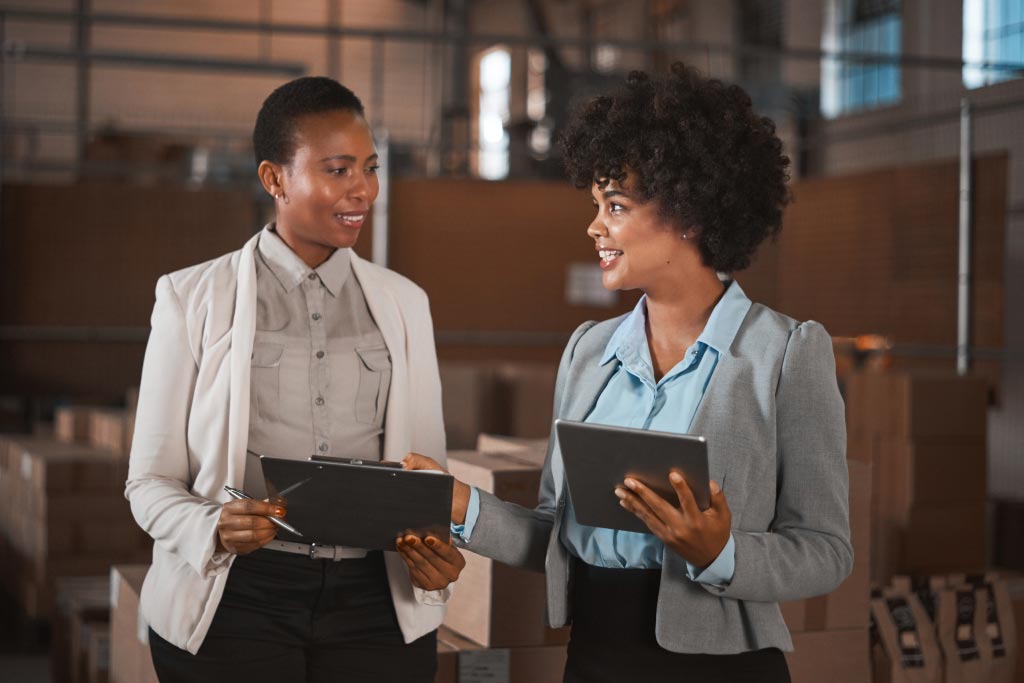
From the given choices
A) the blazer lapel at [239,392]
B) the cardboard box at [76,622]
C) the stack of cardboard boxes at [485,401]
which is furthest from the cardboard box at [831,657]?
the stack of cardboard boxes at [485,401]

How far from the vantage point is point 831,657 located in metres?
2.56

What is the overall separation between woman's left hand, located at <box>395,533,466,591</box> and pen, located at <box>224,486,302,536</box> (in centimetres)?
14

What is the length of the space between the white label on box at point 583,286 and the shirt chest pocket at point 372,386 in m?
5.07

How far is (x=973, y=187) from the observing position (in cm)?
576

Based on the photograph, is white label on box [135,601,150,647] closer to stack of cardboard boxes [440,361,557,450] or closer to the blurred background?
the blurred background

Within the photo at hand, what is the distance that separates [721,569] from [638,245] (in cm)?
44

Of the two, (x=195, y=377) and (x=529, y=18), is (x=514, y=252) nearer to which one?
(x=195, y=377)

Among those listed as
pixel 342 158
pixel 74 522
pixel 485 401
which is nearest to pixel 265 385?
pixel 342 158

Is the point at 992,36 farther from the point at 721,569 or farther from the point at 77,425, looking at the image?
the point at 721,569

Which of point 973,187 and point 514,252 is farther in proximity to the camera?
point 514,252

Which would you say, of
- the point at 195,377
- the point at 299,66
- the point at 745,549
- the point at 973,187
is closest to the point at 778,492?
the point at 745,549

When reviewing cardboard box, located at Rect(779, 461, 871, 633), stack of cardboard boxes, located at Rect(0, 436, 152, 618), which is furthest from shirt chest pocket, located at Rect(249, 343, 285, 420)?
stack of cardboard boxes, located at Rect(0, 436, 152, 618)

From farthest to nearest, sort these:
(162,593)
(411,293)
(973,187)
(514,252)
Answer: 1. (514,252)
2. (973,187)
3. (411,293)
4. (162,593)

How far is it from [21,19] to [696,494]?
13599 mm
